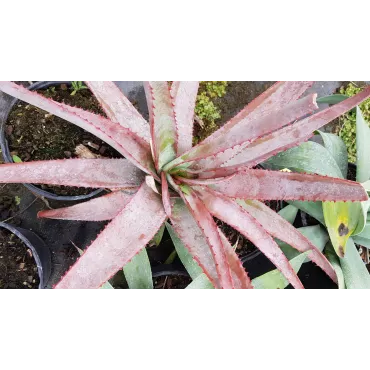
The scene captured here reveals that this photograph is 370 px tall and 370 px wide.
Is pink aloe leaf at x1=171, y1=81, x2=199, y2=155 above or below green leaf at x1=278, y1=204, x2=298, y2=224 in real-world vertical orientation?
above

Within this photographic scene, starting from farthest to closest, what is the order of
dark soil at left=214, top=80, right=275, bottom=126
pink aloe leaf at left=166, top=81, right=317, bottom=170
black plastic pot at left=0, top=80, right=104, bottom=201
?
dark soil at left=214, top=80, right=275, bottom=126 < black plastic pot at left=0, top=80, right=104, bottom=201 < pink aloe leaf at left=166, top=81, right=317, bottom=170

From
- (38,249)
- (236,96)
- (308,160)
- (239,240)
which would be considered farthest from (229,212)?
(236,96)

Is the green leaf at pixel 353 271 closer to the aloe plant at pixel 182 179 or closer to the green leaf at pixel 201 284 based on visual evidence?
the aloe plant at pixel 182 179

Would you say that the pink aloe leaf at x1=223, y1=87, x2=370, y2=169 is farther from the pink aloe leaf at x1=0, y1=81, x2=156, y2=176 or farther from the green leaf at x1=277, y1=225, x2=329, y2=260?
the green leaf at x1=277, y1=225, x2=329, y2=260

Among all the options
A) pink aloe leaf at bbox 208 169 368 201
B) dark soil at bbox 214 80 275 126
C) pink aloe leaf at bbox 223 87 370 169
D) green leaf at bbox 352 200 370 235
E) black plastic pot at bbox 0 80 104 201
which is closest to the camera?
pink aloe leaf at bbox 223 87 370 169

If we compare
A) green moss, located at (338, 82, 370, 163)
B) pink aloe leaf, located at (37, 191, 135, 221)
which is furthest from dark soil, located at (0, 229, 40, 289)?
green moss, located at (338, 82, 370, 163)

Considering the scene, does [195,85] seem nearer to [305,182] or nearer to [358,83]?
[305,182]

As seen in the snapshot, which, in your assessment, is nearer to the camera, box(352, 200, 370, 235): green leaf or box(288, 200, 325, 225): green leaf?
box(352, 200, 370, 235): green leaf

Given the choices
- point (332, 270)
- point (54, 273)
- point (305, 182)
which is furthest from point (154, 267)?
point (305, 182)
